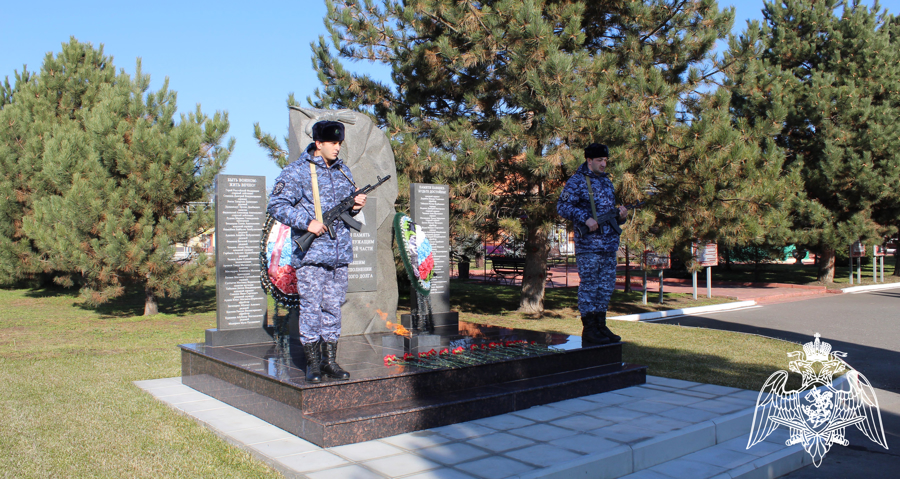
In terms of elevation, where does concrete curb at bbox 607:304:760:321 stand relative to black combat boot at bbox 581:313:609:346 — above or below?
below

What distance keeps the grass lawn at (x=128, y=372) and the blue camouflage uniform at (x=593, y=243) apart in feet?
4.10

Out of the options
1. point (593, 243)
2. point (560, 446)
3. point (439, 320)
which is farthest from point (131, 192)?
point (560, 446)

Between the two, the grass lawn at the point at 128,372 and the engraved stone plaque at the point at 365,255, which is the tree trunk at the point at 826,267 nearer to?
the grass lawn at the point at 128,372

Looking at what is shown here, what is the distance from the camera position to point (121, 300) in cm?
1791

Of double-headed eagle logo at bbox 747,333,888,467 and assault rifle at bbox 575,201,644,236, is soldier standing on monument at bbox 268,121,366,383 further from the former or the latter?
double-headed eagle logo at bbox 747,333,888,467

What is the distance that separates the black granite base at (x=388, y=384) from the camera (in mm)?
4246

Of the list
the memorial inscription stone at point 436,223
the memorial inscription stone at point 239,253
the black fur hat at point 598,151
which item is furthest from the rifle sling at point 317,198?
the memorial inscription stone at point 436,223

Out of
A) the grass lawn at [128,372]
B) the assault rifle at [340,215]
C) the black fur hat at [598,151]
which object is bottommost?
the grass lawn at [128,372]

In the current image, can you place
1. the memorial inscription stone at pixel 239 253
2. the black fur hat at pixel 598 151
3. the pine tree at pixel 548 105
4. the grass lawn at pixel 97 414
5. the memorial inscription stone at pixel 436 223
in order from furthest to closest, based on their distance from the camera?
1. the pine tree at pixel 548 105
2. the memorial inscription stone at pixel 436 223
3. the memorial inscription stone at pixel 239 253
4. the black fur hat at pixel 598 151
5. the grass lawn at pixel 97 414

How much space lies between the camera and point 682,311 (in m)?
13.1

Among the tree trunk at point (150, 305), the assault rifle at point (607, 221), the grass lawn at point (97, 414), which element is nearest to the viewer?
the grass lawn at point (97, 414)

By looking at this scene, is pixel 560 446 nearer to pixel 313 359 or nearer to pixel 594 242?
pixel 313 359

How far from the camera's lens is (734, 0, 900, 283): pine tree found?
18781 mm

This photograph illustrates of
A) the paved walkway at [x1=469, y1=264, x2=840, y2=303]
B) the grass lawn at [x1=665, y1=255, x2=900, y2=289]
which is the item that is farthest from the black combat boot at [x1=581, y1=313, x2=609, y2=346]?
the grass lawn at [x1=665, y1=255, x2=900, y2=289]
